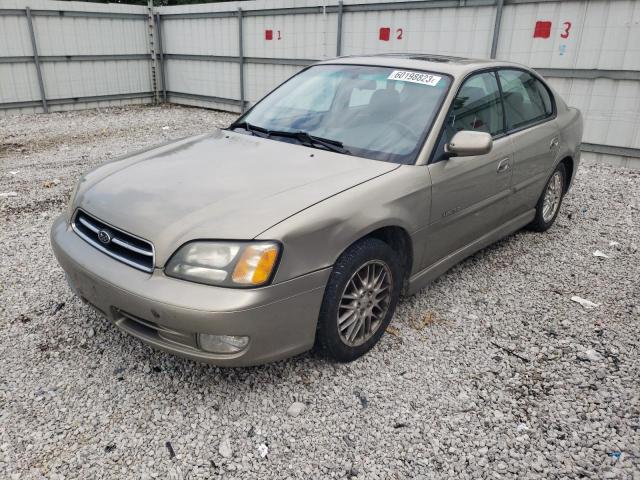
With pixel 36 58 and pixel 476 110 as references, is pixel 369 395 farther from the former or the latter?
pixel 36 58

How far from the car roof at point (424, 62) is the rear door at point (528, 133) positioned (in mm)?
313

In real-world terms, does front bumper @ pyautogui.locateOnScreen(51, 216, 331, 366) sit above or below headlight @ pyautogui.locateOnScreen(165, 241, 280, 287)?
below

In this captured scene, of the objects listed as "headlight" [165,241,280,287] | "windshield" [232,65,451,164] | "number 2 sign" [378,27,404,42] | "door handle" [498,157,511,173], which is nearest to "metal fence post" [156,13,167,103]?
"number 2 sign" [378,27,404,42]

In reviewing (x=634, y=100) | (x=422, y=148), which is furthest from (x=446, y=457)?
(x=634, y=100)

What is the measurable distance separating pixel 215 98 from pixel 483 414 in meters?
12.0

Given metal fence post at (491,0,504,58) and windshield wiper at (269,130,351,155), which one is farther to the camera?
metal fence post at (491,0,504,58)

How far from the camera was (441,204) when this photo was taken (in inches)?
126

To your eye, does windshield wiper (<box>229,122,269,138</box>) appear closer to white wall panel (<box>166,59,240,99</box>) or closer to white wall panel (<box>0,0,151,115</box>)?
white wall panel (<box>166,59,240,99</box>)

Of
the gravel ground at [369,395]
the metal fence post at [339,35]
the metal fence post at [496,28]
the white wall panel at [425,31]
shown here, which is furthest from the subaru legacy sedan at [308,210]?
the metal fence post at [339,35]

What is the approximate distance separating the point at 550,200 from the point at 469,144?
2.30 meters

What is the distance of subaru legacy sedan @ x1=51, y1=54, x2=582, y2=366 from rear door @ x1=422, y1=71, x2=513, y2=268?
1cm

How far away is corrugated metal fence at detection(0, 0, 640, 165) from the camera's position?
757 cm

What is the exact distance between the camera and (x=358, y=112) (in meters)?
3.38

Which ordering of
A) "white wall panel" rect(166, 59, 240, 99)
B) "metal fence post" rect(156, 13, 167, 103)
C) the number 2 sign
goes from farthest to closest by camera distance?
"metal fence post" rect(156, 13, 167, 103), "white wall panel" rect(166, 59, 240, 99), the number 2 sign
